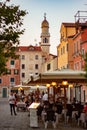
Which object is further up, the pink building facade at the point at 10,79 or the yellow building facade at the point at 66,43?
the yellow building facade at the point at 66,43

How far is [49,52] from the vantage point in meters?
140

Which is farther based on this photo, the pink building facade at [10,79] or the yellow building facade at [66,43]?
the pink building facade at [10,79]

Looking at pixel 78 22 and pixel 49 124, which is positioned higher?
pixel 78 22

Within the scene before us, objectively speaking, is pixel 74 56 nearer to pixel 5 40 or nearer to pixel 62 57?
pixel 62 57

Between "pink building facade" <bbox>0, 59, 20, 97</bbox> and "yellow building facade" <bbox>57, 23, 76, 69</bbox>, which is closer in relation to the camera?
"yellow building facade" <bbox>57, 23, 76, 69</bbox>

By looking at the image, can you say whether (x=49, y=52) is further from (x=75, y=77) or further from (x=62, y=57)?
(x=75, y=77)

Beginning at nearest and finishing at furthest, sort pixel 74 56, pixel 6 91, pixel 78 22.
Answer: pixel 78 22 → pixel 74 56 → pixel 6 91

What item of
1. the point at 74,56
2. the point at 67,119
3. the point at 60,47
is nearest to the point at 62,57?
the point at 60,47

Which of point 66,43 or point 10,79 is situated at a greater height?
point 66,43

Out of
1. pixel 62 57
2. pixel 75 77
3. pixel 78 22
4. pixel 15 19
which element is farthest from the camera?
pixel 62 57

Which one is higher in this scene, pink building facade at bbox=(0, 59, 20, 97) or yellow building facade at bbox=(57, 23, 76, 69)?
yellow building facade at bbox=(57, 23, 76, 69)

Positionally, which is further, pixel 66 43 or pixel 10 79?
pixel 10 79

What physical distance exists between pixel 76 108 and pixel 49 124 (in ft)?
5.94

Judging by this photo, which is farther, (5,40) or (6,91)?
(6,91)
